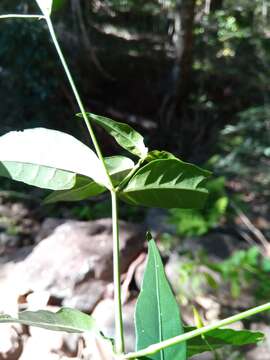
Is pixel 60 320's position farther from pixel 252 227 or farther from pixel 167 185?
pixel 252 227

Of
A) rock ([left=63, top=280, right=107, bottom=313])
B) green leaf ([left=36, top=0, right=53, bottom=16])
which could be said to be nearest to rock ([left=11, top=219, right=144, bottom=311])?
rock ([left=63, top=280, right=107, bottom=313])

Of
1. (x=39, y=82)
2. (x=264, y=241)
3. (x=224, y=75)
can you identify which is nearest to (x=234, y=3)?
(x=224, y=75)

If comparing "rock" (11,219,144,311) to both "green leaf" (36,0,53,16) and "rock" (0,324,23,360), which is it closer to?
"rock" (0,324,23,360)

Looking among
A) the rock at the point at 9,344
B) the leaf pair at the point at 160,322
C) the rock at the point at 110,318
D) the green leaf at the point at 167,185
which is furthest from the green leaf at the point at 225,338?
the rock at the point at 110,318

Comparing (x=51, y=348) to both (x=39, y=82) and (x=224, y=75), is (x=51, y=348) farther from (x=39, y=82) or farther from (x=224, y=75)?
(x=224, y=75)

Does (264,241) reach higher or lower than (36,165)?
lower

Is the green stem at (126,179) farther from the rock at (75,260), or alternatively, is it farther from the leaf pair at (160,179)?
the rock at (75,260)
